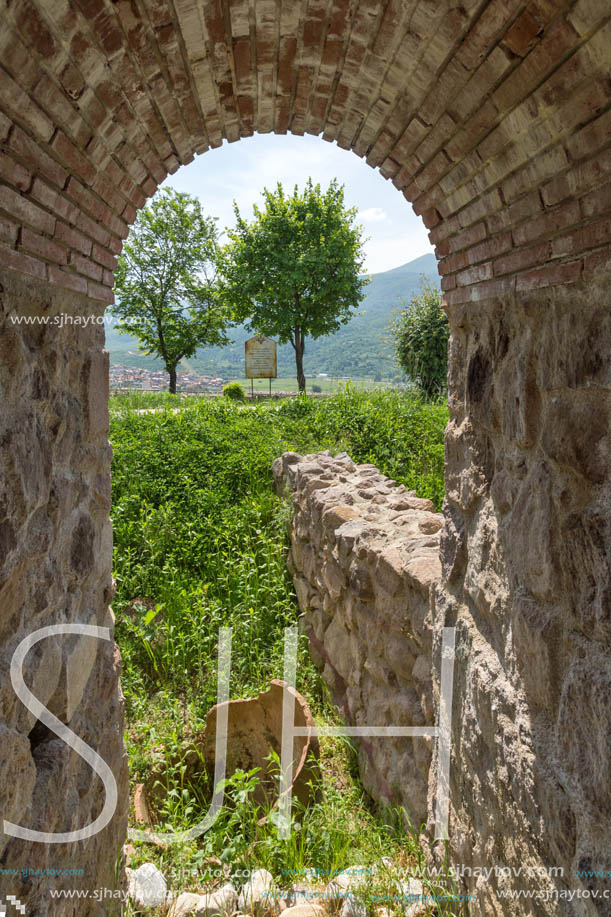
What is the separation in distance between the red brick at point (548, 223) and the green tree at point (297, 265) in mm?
17566

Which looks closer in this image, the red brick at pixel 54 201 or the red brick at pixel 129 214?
the red brick at pixel 54 201

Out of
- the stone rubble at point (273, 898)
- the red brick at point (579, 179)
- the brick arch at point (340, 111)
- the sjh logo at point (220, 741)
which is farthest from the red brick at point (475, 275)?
the stone rubble at point (273, 898)

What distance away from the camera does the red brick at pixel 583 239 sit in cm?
131

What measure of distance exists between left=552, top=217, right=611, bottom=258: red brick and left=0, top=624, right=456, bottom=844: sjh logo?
158 centimetres

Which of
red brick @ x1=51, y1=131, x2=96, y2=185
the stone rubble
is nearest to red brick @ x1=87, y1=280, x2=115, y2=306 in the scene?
red brick @ x1=51, y1=131, x2=96, y2=185

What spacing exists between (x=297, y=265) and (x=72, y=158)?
18458 millimetres

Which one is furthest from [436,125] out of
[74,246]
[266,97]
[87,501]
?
[87,501]

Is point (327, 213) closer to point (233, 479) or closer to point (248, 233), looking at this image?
point (248, 233)

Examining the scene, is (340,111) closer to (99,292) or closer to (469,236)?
(469,236)

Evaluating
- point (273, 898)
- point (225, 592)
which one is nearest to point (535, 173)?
point (273, 898)

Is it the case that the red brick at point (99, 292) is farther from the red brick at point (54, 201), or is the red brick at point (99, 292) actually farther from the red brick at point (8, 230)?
the red brick at point (8, 230)

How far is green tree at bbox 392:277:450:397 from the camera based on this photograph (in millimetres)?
12141

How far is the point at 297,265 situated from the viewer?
756 inches

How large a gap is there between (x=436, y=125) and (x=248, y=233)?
1982cm
